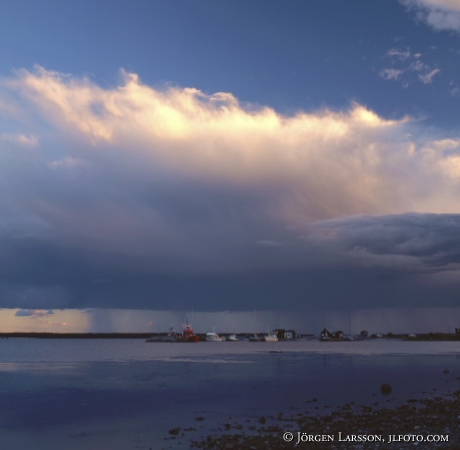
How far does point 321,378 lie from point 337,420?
120 ft

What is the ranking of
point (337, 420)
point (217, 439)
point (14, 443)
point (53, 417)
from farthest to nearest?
1. point (53, 417)
2. point (337, 420)
3. point (14, 443)
4. point (217, 439)

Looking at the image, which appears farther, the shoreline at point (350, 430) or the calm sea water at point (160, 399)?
the calm sea water at point (160, 399)

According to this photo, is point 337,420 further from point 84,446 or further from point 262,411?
point 84,446

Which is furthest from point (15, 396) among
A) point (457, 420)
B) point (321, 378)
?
point (457, 420)

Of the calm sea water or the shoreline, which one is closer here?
the shoreline

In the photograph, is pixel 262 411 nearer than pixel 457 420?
No

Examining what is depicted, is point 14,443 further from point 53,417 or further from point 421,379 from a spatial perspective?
point 421,379

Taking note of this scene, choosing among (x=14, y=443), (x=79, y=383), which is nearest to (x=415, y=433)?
(x=14, y=443)

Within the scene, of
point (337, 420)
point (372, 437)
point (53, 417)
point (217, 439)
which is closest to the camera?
point (372, 437)

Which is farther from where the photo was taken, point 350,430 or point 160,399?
point 160,399

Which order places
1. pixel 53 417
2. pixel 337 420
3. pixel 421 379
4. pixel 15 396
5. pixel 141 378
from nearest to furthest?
pixel 337 420
pixel 53 417
pixel 15 396
pixel 421 379
pixel 141 378

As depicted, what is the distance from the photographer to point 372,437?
29594 mm

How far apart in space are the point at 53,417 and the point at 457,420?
99.3 ft

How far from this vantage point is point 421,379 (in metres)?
67.9
